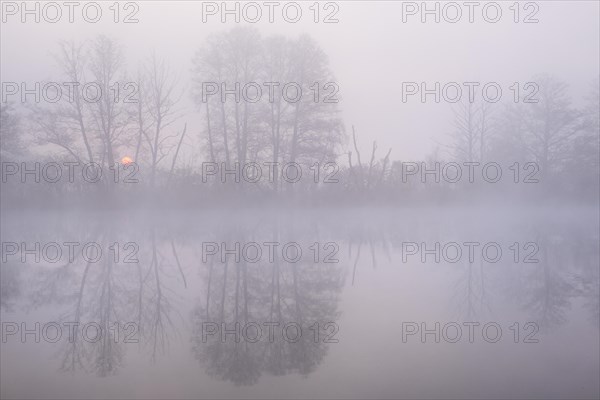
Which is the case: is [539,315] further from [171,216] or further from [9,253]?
[171,216]

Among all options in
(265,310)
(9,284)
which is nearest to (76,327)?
(265,310)

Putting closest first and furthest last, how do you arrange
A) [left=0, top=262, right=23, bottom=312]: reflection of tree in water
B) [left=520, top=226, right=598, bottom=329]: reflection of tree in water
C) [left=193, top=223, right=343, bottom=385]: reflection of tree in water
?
[left=193, top=223, right=343, bottom=385]: reflection of tree in water → [left=520, top=226, right=598, bottom=329]: reflection of tree in water → [left=0, top=262, right=23, bottom=312]: reflection of tree in water

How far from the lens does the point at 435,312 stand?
A: 6055 millimetres

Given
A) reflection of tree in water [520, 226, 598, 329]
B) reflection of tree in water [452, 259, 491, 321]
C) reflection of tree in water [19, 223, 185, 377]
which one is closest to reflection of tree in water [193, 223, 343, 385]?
reflection of tree in water [19, 223, 185, 377]

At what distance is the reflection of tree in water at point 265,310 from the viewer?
4.37 meters

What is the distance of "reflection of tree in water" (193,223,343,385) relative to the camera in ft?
14.3

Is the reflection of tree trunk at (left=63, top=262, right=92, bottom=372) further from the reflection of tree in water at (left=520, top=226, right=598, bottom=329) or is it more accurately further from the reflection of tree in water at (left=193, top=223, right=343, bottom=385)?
the reflection of tree in water at (left=520, top=226, right=598, bottom=329)

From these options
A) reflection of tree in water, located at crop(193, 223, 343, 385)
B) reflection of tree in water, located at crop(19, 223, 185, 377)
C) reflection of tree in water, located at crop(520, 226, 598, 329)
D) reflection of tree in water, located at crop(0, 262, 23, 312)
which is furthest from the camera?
reflection of tree in water, located at crop(0, 262, 23, 312)

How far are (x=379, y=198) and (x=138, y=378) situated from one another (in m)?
23.6

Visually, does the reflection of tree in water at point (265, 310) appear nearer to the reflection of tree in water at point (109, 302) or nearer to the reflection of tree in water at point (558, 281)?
the reflection of tree in water at point (109, 302)

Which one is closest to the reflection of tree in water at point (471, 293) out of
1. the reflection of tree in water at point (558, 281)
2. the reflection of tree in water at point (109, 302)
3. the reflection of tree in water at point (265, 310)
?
the reflection of tree in water at point (558, 281)

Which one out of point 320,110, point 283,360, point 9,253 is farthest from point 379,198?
point 283,360

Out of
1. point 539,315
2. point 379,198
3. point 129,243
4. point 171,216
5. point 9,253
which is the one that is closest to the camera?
point 539,315

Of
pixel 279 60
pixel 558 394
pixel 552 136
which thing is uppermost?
pixel 279 60
